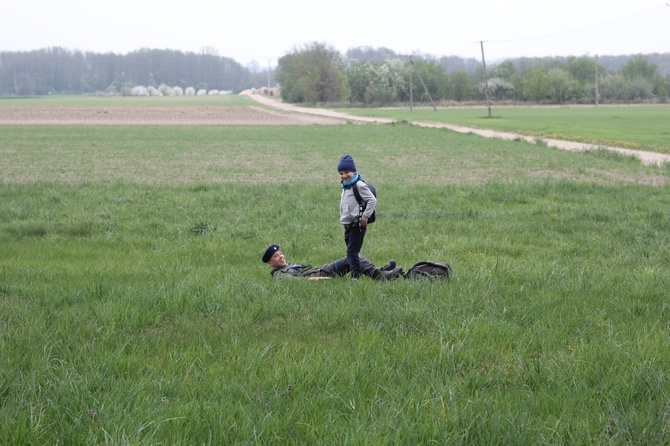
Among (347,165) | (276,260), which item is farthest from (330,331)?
(347,165)

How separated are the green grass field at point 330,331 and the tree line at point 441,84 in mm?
119594

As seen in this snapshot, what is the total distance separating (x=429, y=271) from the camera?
6363 mm

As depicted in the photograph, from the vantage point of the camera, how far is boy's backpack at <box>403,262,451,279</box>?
6.28m

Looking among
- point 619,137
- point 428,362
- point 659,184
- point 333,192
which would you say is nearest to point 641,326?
point 428,362

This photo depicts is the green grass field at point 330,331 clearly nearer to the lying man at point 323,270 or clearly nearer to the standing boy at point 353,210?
the lying man at point 323,270

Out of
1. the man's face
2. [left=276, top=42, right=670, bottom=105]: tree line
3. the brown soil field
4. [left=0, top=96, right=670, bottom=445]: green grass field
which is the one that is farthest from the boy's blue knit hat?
[left=276, top=42, right=670, bottom=105]: tree line

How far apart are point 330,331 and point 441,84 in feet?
488

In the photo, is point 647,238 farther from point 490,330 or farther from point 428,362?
point 428,362

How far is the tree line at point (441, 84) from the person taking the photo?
12962 cm

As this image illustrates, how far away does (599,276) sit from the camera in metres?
6.59

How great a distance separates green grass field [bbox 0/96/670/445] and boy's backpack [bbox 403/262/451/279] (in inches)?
7.7

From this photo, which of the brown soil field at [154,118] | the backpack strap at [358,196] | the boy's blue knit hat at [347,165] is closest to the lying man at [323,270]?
the backpack strap at [358,196]

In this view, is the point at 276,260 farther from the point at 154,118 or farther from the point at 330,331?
the point at 154,118

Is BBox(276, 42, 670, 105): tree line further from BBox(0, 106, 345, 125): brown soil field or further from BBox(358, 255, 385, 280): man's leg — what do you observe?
BBox(358, 255, 385, 280): man's leg
